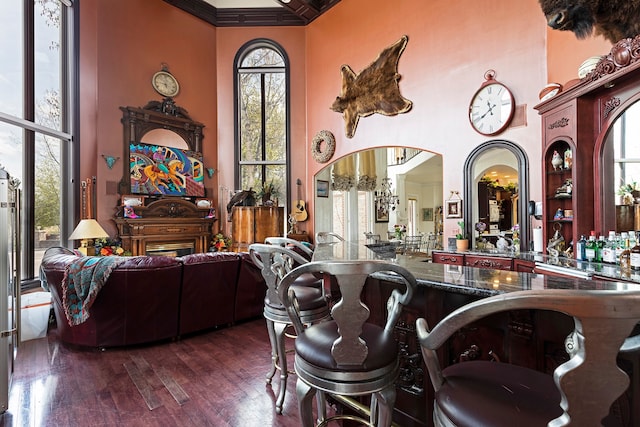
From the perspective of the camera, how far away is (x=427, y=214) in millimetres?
10852

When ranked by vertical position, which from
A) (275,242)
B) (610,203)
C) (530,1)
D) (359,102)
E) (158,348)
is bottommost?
(158,348)

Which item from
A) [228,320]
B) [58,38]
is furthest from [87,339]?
[58,38]

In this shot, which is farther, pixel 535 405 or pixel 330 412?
pixel 330 412

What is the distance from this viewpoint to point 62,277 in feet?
10.3

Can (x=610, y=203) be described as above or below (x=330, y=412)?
above

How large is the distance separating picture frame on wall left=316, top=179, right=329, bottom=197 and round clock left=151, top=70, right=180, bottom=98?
11.3 ft

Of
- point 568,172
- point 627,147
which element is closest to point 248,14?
point 568,172

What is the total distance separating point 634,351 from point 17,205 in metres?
3.42

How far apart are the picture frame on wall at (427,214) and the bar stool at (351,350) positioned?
987 centimetres

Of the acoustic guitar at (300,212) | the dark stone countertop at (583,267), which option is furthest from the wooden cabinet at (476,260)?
the acoustic guitar at (300,212)

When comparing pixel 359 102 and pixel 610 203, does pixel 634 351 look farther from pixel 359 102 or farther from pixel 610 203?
pixel 359 102

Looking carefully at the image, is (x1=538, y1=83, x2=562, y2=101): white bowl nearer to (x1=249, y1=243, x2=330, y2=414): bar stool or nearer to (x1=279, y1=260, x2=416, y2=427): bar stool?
(x1=249, y1=243, x2=330, y2=414): bar stool

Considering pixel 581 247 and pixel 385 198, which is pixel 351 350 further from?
pixel 385 198

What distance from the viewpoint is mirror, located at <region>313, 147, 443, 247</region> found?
7527 millimetres
